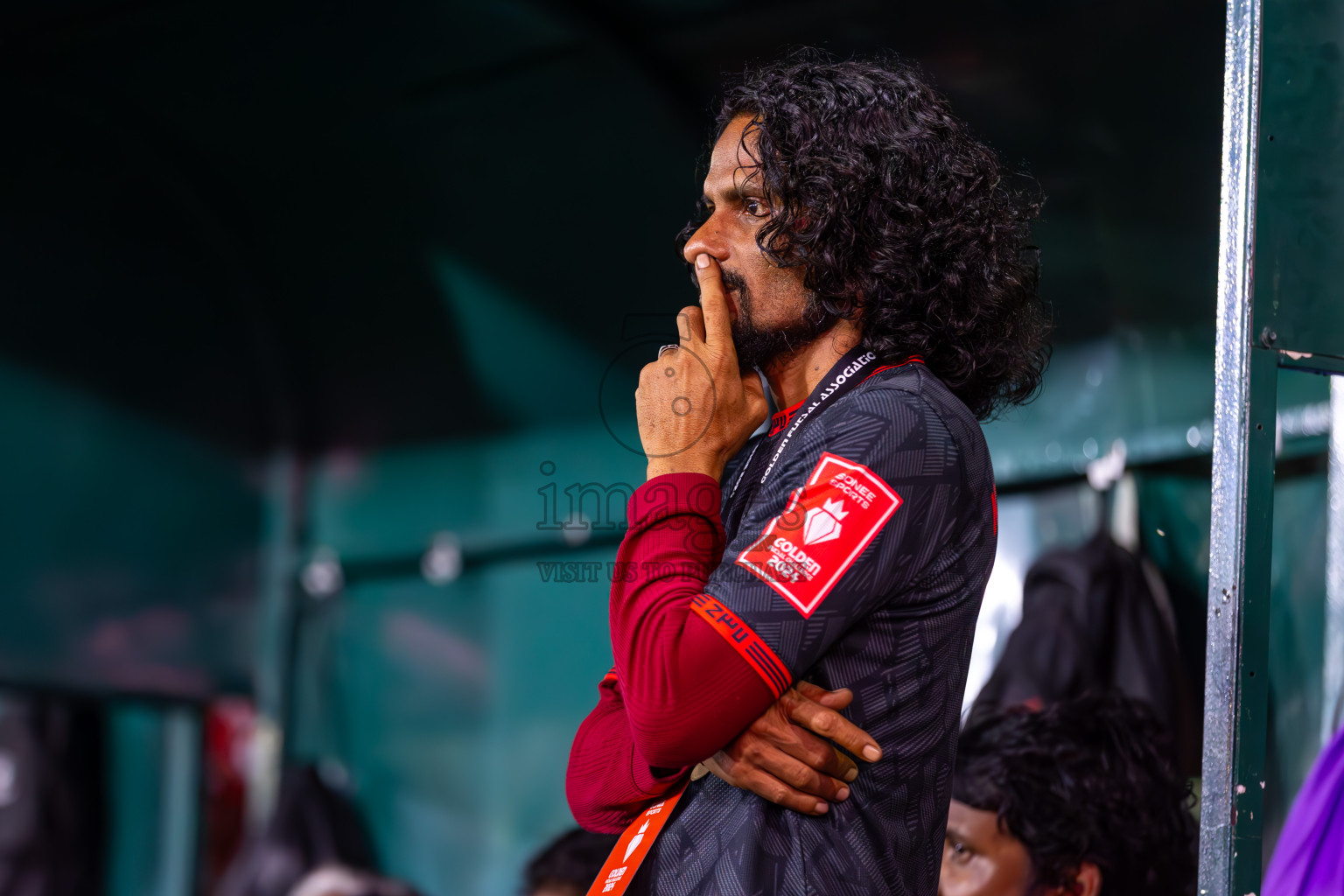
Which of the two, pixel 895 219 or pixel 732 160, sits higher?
pixel 732 160

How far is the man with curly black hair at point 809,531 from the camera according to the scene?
1.38 m

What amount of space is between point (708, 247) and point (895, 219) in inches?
10.3

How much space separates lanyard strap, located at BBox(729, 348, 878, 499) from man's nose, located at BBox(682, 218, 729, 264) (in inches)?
8.8

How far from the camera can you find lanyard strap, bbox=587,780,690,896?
148 cm

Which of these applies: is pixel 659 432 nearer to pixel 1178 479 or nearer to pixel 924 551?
pixel 924 551

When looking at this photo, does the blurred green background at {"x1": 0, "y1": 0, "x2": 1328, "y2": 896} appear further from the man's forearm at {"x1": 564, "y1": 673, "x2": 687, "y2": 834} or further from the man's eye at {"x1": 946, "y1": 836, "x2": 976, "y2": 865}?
the man's forearm at {"x1": 564, "y1": 673, "x2": 687, "y2": 834}

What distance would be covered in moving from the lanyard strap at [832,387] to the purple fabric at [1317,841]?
1.23 metres

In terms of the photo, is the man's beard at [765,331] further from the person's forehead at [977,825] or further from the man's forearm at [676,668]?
the person's forehead at [977,825]

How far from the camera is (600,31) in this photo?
421 cm

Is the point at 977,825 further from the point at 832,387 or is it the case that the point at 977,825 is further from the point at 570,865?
the point at 832,387

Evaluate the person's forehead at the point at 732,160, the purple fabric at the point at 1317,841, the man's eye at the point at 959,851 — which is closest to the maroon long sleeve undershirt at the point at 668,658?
the person's forehead at the point at 732,160

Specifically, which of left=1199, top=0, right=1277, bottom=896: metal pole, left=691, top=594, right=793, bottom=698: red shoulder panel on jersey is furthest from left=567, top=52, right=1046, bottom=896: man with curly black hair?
left=1199, top=0, right=1277, bottom=896: metal pole

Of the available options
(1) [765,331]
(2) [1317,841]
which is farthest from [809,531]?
(2) [1317,841]

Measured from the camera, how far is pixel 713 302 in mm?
1679
